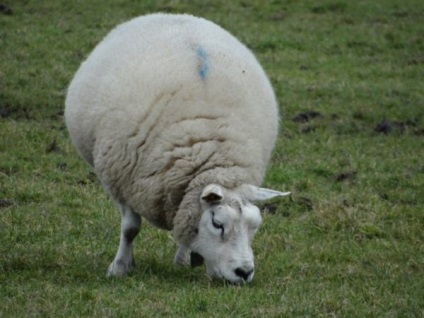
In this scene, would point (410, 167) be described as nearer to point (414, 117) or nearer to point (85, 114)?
point (414, 117)

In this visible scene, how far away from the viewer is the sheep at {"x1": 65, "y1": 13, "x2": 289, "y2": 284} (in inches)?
263

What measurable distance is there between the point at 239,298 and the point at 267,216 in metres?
3.01

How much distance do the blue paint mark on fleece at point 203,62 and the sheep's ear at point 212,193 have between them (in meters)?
0.89

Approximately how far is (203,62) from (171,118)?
53cm

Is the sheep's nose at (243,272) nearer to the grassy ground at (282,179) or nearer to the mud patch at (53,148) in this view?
the grassy ground at (282,179)

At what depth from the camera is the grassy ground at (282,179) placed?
252 inches

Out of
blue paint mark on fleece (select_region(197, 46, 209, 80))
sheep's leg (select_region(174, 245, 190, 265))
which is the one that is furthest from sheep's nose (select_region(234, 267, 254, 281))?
blue paint mark on fleece (select_region(197, 46, 209, 80))

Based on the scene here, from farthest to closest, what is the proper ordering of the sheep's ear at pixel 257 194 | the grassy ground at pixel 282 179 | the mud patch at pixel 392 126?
the mud patch at pixel 392 126 < the sheep's ear at pixel 257 194 < the grassy ground at pixel 282 179

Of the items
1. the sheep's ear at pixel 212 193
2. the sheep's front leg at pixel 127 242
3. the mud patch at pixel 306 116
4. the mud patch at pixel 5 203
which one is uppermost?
the sheep's ear at pixel 212 193

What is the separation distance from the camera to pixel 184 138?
22.4 feet

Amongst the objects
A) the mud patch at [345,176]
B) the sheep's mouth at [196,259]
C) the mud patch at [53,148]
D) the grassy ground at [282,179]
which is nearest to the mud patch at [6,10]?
the grassy ground at [282,179]

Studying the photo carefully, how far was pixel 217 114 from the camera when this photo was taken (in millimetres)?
6934

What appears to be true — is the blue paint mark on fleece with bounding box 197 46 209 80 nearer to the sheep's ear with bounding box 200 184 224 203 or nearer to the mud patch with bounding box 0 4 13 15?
the sheep's ear with bounding box 200 184 224 203

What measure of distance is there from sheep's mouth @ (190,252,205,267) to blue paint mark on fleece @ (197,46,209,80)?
125 centimetres
